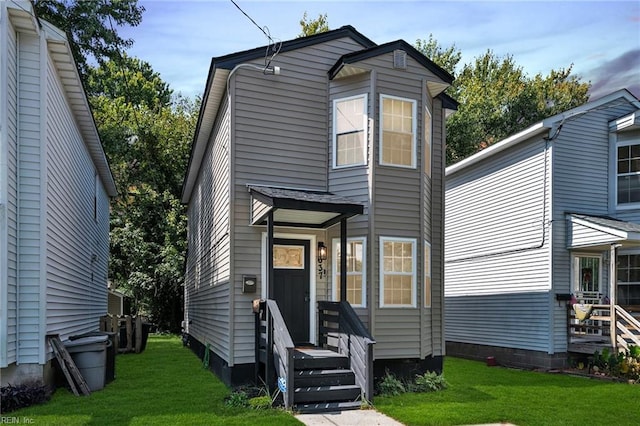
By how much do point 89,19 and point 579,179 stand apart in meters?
16.8

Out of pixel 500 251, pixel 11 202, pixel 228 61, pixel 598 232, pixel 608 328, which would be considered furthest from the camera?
pixel 500 251

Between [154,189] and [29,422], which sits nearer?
[29,422]

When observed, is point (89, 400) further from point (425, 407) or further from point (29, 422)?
point (425, 407)

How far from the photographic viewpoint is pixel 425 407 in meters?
7.87

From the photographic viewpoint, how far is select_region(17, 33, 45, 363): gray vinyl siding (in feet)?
25.2

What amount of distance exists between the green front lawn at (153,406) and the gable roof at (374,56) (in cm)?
611

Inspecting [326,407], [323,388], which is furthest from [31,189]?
[326,407]

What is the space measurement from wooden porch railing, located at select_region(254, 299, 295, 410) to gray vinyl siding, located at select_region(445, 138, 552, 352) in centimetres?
773

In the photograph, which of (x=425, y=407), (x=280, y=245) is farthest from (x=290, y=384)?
(x=280, y=245)

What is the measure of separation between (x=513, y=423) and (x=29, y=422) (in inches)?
246

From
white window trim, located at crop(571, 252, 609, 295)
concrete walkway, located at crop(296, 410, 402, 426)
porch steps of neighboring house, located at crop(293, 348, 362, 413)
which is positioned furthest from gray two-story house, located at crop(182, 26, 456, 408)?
white window trim, located at crop(571, 252, 609, 295)

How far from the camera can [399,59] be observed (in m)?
10.0

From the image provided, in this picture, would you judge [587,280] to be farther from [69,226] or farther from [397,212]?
[69,226]

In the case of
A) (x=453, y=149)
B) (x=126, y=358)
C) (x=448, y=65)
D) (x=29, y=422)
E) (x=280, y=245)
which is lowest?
(x=126, y=358)
